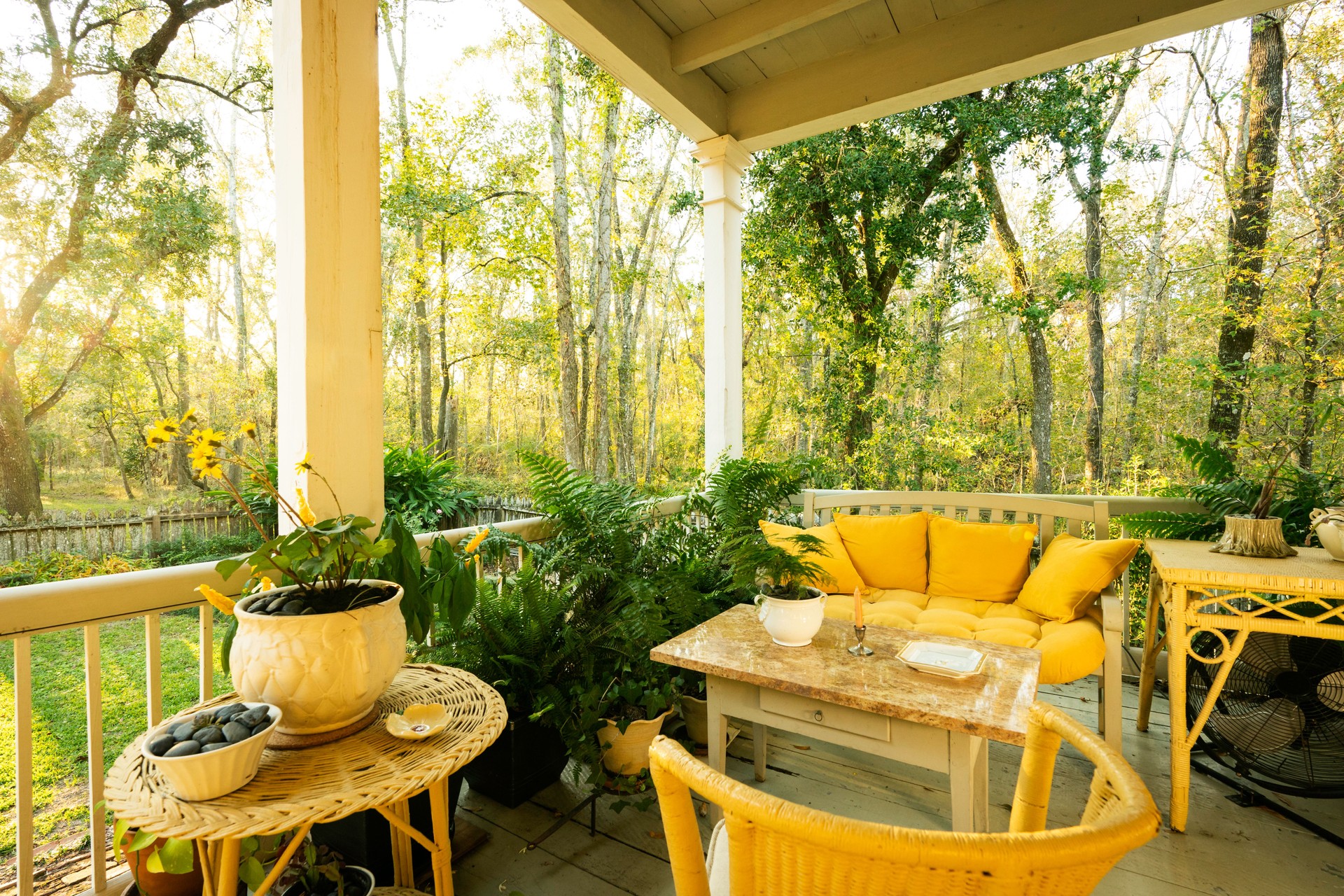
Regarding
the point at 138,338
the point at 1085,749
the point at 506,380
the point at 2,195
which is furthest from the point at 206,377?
the point at 1085,749

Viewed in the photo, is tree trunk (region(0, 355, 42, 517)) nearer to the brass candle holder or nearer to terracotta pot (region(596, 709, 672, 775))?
terracotta pot (region(596, 709, 672, 775))

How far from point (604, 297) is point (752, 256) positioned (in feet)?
13.2

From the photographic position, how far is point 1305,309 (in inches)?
163

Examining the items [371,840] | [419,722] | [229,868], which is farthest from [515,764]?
[229,868]

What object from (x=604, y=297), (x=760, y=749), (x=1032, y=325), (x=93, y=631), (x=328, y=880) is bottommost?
(x=760, y=749)

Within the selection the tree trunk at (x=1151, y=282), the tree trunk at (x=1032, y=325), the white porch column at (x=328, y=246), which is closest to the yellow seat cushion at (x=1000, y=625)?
the white porch column at (x=328, y=246)

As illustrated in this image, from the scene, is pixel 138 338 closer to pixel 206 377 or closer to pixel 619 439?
pixel 206 377

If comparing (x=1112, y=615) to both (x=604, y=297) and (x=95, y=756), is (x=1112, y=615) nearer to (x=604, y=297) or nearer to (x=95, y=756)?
(x=95, y=756)

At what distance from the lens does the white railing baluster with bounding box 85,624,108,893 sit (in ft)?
3.94

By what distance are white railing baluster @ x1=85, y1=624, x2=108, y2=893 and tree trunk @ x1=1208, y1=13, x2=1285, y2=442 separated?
604 cm

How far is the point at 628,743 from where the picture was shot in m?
1.78

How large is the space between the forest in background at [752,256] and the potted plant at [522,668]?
63cm

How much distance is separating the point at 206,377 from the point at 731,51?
9634mm

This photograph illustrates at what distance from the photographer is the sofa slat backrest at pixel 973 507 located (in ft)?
8.07
